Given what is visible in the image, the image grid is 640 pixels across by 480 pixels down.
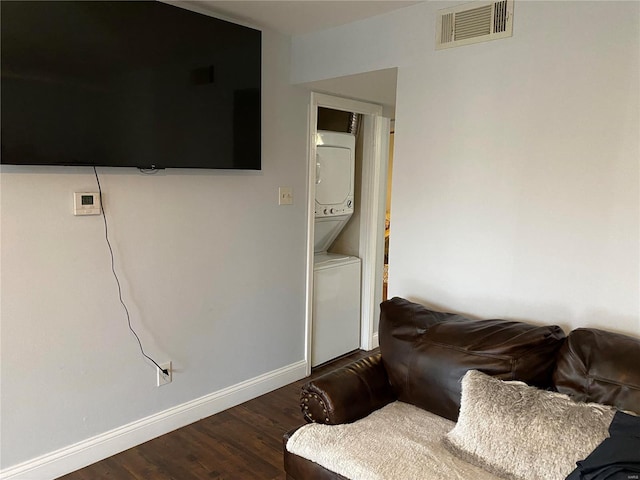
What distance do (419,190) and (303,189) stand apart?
1.05m

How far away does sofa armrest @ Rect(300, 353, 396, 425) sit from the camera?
1960mm

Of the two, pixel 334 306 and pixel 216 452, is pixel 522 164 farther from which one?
pixel 216 452

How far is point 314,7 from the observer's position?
2561 mm

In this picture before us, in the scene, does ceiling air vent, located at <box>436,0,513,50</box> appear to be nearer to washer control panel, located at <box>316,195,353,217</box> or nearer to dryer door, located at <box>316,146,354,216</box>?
dryer door, located at <box>316,146,354,216</box>

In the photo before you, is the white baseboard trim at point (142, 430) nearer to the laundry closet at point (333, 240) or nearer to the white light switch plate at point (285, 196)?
the laundry closet at point (333, 240)

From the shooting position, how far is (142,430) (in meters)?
2.63

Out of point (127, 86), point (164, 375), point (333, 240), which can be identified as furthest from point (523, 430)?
point (333, 240)

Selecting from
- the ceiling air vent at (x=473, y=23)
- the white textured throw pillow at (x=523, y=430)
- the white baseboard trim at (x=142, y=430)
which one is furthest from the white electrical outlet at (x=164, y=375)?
the ceiling air vent at (x=473, y=23)

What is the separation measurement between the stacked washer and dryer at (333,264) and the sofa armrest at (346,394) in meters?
1.52

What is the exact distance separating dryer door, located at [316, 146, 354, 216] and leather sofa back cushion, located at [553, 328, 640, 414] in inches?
82.8

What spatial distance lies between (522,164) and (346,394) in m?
1.29

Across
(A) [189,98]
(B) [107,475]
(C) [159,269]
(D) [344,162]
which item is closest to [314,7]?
(A) [189,98]

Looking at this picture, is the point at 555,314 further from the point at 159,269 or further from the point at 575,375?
the point at 159,269

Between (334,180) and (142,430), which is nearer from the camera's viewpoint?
(142,430)
